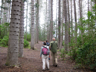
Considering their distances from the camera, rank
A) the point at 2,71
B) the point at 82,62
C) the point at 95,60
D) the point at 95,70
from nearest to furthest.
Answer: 1. the point at 2,71
2. the point at 95,60
3. the point at 95,70
4. the point at 82,62

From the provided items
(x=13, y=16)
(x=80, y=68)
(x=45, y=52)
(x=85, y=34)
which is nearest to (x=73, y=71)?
(x=80, y=68)

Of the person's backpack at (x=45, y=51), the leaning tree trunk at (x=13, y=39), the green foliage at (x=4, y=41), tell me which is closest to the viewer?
the leaning tree trunk at (x=13, y=39)

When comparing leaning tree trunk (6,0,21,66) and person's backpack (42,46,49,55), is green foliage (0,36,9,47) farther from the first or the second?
person's backpack (42,46,49,55)

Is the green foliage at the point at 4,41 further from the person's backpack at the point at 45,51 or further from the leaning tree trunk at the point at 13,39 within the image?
the person's backpack at the point at 45,51

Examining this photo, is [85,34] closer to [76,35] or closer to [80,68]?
[76,35]

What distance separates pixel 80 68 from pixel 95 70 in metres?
0.91

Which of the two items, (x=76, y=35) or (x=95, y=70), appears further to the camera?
(x=76, y=35)

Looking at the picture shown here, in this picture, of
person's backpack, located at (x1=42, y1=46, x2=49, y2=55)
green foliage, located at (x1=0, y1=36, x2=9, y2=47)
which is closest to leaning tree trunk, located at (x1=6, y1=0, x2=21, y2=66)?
person's backpack, located at (x1=42, y1=46, x2=49, y2=55)

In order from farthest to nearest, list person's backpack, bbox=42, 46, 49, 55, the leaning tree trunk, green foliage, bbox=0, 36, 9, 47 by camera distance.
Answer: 1. green foliage, bbox=0, 36, 9, 47
2. person's backpack, bbox=42, 46, 49, 55
3. the leaning tree trunk

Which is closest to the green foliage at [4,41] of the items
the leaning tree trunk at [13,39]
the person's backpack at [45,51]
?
the leaning tree trunk at [13,39]

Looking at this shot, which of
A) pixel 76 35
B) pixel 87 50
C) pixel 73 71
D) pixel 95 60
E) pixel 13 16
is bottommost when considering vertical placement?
pixel 73 71

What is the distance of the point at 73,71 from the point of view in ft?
16.7

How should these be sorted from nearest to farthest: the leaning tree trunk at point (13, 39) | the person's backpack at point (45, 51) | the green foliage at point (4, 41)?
the leaning tree trunk at point (13, 39) → the person's backpack at point (45, 51) → the green foliage at point (4, 41)

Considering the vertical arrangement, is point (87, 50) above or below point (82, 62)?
above
